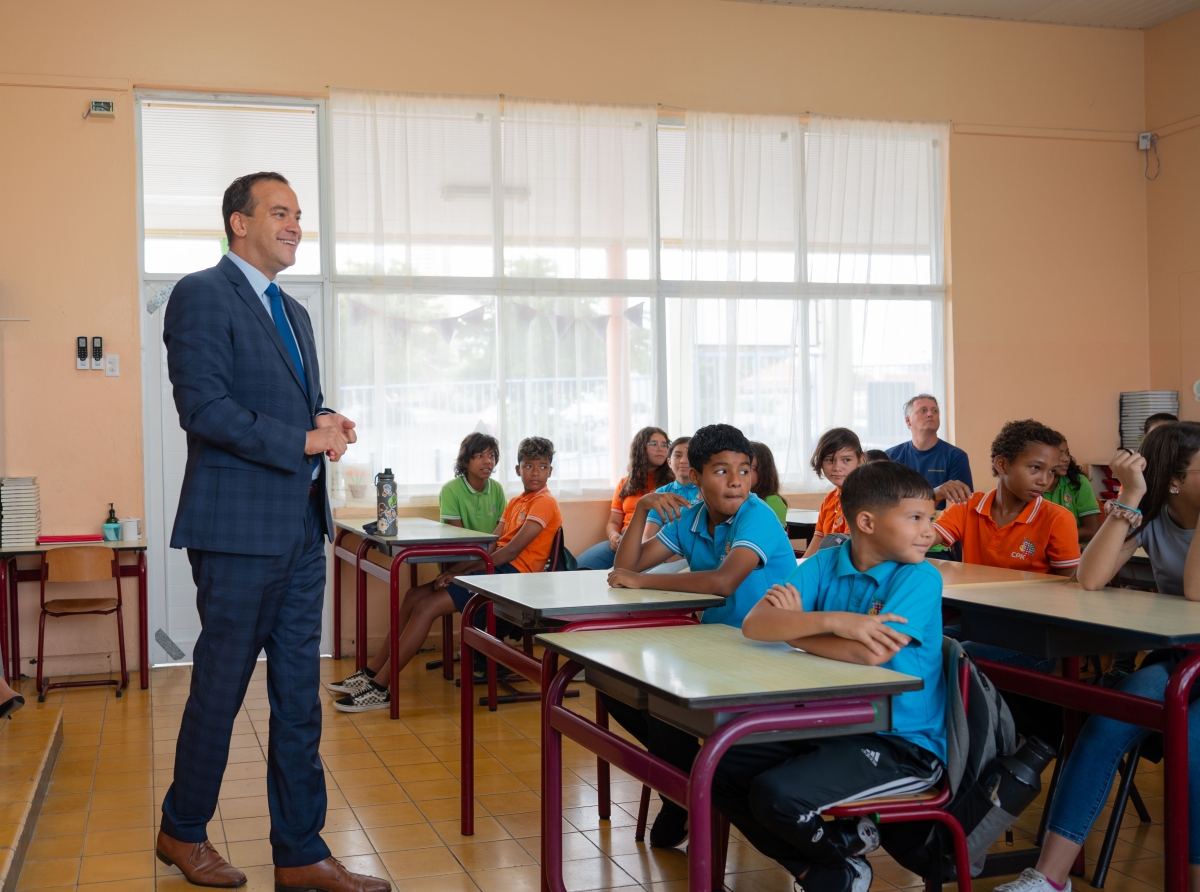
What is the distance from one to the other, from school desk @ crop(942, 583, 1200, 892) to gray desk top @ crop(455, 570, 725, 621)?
0.66m

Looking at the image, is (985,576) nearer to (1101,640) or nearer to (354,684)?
(1101,640)

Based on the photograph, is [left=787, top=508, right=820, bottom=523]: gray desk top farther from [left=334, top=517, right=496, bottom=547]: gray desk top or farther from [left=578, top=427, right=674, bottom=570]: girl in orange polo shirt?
[left=334, top=517, right=496, bottom=547]: gray desk top

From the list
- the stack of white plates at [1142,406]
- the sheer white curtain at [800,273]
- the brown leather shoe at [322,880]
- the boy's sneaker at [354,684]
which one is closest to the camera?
the brown leather shoe at [322,880]

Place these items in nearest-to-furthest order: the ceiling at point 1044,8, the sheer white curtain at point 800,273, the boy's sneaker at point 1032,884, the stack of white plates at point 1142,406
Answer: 1. the boy's sneaker at point 1032,884
2. the sheer white curtain at point 800,273
3. the ceiling at point 1044,8
4. the stack of white plates at point 1142,406

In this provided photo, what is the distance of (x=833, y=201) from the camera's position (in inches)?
263

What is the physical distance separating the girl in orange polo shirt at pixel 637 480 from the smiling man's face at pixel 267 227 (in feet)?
11.1

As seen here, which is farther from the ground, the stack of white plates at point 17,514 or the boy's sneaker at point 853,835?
the stack of white plates at point 17,514

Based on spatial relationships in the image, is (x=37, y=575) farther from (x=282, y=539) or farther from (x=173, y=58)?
(x=282, y=539)

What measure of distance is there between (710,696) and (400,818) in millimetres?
1894

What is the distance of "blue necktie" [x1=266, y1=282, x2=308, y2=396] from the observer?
8.84 feet

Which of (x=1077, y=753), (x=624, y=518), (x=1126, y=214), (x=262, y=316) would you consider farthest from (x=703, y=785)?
(x=1126, y=214)

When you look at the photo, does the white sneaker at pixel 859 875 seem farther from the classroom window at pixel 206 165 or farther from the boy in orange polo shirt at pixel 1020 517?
the classroom window at pixel 206 165

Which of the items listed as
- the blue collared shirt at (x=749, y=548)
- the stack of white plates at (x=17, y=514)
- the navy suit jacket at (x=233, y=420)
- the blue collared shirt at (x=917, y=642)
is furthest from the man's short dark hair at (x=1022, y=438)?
the stack of white plates at (x=17, y=514)

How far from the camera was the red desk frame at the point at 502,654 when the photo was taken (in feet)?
8.48
